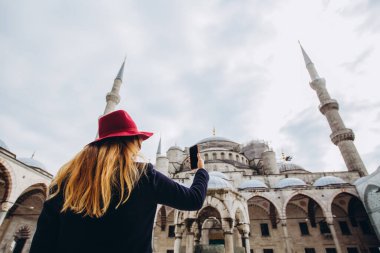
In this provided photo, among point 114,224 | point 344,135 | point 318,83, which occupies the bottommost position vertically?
point 114,224

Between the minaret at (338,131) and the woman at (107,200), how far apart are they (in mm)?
22356

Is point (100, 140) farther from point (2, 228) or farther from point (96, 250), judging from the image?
point (2, 228)

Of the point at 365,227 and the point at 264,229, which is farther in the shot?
the point at 264,229

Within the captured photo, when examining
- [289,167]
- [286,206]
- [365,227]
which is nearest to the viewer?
[365,227]

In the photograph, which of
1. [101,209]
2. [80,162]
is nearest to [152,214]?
[101,209]

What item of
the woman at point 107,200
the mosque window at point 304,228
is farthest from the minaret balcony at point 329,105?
the woman at point 107,200

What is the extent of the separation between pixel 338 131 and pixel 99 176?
22.9 m

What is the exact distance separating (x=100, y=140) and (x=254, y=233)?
19265 mm

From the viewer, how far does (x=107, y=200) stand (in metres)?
1.04

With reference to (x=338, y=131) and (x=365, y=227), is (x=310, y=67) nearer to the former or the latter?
(x=338, y=131)

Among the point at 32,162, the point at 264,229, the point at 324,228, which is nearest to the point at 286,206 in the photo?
the point at 264,229

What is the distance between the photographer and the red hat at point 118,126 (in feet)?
4.40

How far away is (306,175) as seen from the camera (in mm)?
21188

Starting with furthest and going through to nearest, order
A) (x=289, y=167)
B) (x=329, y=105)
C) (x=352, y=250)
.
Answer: (x=289, y=167) → (x=329, y=105) → (x=352, y=250)
